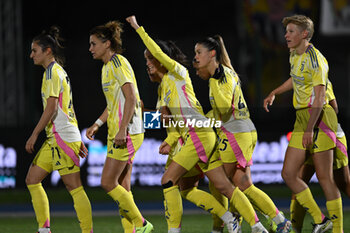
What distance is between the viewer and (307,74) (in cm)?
606

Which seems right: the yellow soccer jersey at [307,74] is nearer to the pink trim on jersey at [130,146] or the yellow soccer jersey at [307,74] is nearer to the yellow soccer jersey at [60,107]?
the pink trim on jersey at [130,146]

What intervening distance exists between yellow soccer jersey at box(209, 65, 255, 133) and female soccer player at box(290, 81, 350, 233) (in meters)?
0.69

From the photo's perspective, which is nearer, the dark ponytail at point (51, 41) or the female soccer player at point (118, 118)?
the female soccer player at point (118, 118)

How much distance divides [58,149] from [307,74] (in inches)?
93.1

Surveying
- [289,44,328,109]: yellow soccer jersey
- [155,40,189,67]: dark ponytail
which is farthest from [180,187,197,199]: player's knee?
[289,44,328,109]: yellow soccer jersey

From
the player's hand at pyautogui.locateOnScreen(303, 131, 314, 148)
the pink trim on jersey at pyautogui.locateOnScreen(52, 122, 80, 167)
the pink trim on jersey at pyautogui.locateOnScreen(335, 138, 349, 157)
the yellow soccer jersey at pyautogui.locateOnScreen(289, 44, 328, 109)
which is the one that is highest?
the yellow soccer jersey at pyautogui.locateOnScreen(289, 44, 328, 109)

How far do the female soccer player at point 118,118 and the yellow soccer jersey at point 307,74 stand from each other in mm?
1446

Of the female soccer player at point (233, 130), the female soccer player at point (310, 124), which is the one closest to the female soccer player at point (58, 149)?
the female soccer player at point (233, 130)

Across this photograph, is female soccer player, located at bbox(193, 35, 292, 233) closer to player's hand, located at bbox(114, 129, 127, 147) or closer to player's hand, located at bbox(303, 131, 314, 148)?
player's hand, located at bbox(303, 131, 314, 148)

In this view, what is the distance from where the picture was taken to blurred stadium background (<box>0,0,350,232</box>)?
11.7m

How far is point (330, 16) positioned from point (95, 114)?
634 cm

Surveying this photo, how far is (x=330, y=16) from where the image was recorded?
16.1m

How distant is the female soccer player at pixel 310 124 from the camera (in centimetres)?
598

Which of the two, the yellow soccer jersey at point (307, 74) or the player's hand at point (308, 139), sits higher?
the yellow soccer jersey at point (307, 74)
